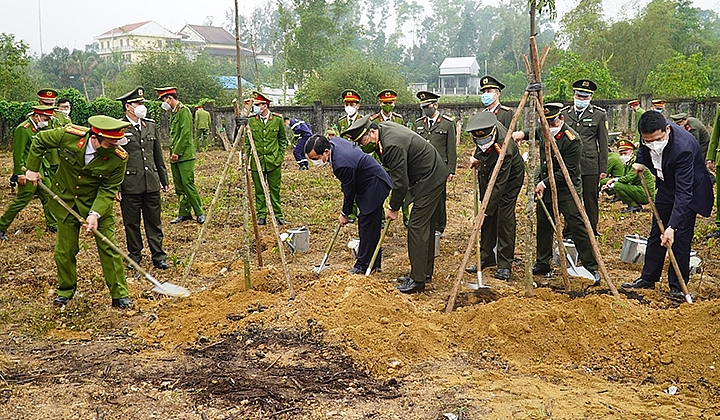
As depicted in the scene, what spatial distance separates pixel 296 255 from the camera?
7.82m

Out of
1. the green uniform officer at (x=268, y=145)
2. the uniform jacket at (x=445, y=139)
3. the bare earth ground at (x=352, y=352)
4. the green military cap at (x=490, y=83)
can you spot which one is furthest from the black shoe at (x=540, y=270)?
the green uniform officer at (x=268, y=145)

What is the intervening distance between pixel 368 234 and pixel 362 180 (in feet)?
1.95

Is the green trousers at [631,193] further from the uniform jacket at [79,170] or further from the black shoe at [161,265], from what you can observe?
the uniform jacket at [79,170]

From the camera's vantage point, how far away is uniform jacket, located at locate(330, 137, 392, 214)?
245 inches

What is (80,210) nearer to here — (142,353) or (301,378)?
(142,353)

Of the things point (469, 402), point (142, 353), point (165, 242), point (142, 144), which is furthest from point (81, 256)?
point (469, 402)

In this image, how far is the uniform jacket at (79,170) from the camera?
5449 mm

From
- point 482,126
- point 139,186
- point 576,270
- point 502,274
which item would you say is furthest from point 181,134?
point 576,270

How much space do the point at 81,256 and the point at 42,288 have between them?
1322 millimetres

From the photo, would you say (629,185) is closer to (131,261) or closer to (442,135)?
(442,135)

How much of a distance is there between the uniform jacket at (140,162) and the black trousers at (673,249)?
5340mm

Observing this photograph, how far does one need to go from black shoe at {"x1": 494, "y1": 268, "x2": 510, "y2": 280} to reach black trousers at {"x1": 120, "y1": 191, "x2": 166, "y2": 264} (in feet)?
12.7

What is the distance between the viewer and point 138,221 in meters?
7.02

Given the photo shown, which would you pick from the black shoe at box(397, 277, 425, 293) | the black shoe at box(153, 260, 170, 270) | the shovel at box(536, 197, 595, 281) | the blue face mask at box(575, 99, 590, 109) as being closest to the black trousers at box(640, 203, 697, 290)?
the shovel at box(536, 197, 595, 281)
